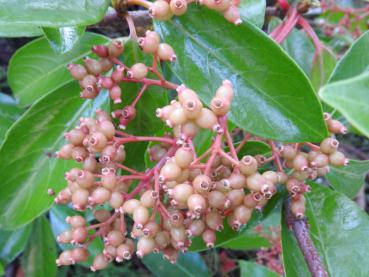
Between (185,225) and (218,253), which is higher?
(185,225)

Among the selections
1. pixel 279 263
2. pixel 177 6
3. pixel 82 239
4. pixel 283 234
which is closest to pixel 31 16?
pixel 177 6

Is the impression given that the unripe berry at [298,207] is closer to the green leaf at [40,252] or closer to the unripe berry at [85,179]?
the unripe berry at [85,179]

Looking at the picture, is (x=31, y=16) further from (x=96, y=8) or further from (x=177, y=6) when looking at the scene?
(x=177, y=6)

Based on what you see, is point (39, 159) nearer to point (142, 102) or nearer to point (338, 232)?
point (142, 102)

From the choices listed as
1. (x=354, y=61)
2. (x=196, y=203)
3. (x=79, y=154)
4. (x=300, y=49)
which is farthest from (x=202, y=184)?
(x=300, y=49)

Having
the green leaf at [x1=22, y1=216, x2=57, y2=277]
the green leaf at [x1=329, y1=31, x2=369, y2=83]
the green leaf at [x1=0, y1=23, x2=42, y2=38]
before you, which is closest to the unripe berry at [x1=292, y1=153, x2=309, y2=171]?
the green leaf at [x1=329, y1=31, x2=369, y2=83]

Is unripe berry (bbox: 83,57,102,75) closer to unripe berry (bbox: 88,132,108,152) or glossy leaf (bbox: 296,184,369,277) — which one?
unripe berry (bbox: 88,132,108,152)

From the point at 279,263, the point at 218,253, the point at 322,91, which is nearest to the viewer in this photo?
the point at 322,91
